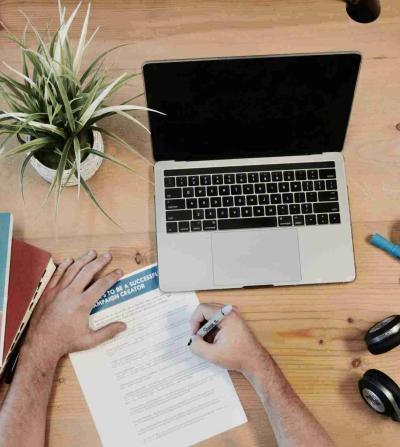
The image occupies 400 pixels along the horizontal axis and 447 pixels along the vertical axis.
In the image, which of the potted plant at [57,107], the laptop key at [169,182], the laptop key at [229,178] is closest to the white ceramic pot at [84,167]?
the potted plant at [57,107]

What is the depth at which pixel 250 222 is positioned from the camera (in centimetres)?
107

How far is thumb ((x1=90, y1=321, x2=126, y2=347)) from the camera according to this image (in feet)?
3.36

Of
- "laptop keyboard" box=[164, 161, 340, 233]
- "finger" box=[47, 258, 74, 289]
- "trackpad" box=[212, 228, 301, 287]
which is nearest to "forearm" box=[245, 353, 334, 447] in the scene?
"trackpad" box=[212, 228, 301, 287]

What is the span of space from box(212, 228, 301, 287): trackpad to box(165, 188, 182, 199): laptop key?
10cm

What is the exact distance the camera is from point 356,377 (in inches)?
40.2

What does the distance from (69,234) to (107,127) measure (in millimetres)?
223

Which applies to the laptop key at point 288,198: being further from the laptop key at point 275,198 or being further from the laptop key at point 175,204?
the laptop key at point 175,204

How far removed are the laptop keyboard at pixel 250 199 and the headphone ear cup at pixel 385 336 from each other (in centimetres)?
20

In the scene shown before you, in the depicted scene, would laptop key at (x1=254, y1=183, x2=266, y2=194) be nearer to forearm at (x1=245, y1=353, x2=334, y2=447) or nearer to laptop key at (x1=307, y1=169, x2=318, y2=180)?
laptop key at (x1=307, y1=169, x2=318, y2=180)

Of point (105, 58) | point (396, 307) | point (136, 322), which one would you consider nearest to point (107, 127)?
point (105, 58)

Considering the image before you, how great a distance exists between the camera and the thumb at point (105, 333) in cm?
103

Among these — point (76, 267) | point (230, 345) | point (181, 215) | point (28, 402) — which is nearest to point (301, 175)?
point (181, 215)

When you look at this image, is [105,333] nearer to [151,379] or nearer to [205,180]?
[151,379]

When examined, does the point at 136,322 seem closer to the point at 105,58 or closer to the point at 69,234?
the point at 69,234
